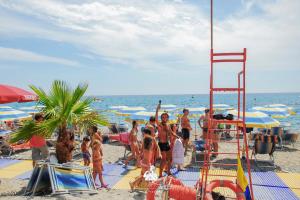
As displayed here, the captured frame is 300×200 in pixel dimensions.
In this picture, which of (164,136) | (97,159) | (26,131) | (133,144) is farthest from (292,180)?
(26,131)

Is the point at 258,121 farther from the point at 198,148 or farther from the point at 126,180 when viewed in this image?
the point at 126,180

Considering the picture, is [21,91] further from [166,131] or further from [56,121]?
[166,131]

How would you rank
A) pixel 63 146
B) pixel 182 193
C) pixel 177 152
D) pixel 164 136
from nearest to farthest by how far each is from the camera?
pixel 182 193, pixel 63 146, pixel 164 136, pixel 177 152

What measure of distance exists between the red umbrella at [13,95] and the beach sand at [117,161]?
6.52 ft

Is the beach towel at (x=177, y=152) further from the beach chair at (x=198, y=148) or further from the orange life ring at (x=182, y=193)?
the orange life ring at (x=182, y=193)

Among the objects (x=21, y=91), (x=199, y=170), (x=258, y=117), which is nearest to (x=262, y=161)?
(x=258, y=117)

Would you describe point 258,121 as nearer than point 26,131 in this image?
No

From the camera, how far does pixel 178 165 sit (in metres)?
9.84

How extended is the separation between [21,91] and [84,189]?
288 cm

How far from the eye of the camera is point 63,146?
7.02 metres

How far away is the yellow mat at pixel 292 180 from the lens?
309 inches

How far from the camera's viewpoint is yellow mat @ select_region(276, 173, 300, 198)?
7843mm

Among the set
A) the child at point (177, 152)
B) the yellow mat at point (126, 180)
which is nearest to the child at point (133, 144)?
the yellow mat at point (126, 180)

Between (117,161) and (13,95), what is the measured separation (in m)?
5.12
